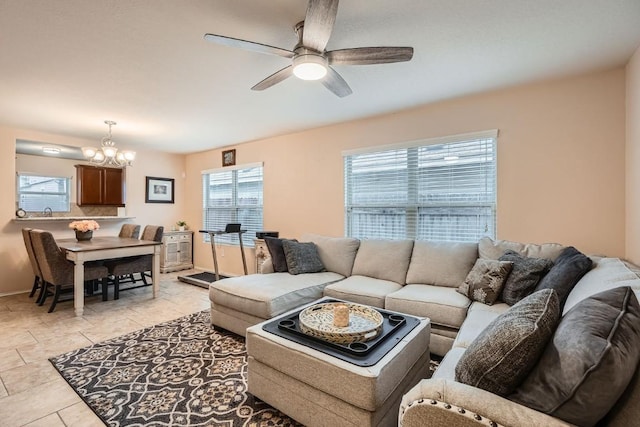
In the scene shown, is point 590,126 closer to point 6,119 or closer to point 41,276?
point 41,276

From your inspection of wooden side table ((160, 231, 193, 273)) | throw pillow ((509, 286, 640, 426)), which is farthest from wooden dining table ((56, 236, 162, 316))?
throw pillow ((509, 286, 640, 426))

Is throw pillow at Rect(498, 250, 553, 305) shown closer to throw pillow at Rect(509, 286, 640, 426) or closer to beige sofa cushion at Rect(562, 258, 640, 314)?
beige sofa cushion at Rect(562, 258, 640, 314)

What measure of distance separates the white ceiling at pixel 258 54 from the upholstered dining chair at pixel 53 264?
1.54 m

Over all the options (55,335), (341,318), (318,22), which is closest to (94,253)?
(55,335)

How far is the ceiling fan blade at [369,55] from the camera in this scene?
72.0 inches

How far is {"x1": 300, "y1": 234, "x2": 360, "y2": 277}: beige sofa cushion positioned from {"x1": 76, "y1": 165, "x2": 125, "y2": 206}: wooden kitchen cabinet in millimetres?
4041

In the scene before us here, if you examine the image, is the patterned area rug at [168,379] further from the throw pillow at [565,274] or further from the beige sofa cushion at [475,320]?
the throw pillow at [565,274]

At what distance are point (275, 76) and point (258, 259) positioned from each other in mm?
3072

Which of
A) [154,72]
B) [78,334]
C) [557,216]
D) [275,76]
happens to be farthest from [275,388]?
[557,216]

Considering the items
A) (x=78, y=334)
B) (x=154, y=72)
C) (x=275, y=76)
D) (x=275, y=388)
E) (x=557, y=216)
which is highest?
(x=154, y=72)

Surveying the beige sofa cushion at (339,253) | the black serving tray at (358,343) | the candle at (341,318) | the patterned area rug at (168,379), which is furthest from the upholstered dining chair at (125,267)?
the candle at (341,318)

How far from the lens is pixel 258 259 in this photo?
182 inches

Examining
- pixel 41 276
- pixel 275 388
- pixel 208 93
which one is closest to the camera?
pixel 275 388

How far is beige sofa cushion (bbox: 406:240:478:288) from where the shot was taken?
286 cm
